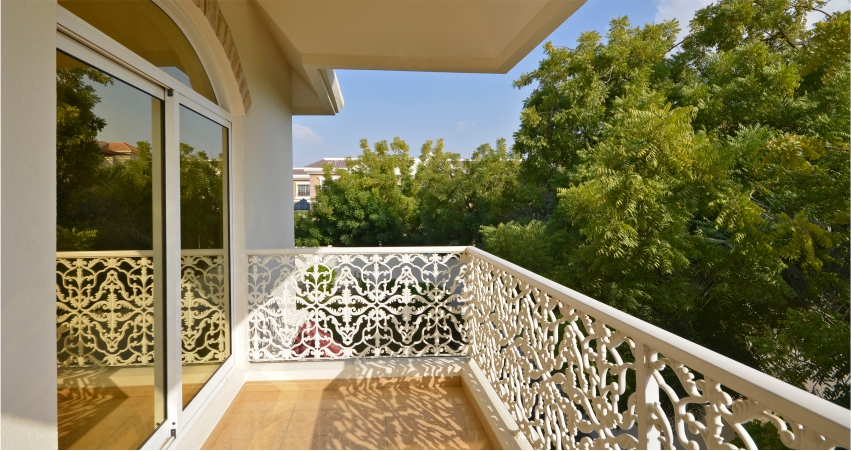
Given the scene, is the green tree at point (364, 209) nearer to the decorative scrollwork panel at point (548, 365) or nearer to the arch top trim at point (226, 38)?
the arch top trim at point (226, 38)

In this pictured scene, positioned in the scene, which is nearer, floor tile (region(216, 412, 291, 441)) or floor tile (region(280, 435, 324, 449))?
floor tile (region(280, 435, 324, 449))

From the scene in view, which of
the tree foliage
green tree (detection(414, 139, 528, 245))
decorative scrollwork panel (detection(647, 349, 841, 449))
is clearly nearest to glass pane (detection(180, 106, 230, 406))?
decorative scrollwork panel (detection(647, 349, 841, 449))

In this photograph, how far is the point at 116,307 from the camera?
82.0 inches

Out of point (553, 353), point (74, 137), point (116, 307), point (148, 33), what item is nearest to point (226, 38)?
point (148, 33)

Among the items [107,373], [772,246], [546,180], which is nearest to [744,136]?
[772,246]

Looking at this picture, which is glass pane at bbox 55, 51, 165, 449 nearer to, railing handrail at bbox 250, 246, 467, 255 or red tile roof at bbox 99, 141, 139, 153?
red tile roof at bbox 99, 141, 139, 153

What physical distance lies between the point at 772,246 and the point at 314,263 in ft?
24.5

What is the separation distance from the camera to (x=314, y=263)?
12.4ft

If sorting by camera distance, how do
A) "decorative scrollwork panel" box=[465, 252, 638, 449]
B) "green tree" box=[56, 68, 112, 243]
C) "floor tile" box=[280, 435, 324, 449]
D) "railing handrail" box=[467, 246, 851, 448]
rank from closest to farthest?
"railing handrail" box=[467, 246, 851, 448] → "decorative scrollwork panel" box=[465, 252, 638, 449] → "green tree" box=[56, 68, 112, 243] → "floor tile" box=[280, 435, 324, 449]

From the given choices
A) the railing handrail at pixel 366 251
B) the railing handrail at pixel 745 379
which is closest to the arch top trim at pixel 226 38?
the railing handrail at pixel 366 251

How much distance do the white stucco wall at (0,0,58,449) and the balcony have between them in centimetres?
26

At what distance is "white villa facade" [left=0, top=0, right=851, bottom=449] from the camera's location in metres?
1.32

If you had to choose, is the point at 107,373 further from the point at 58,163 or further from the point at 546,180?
the point at 546,180

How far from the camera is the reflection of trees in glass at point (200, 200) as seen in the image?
8.69ft
